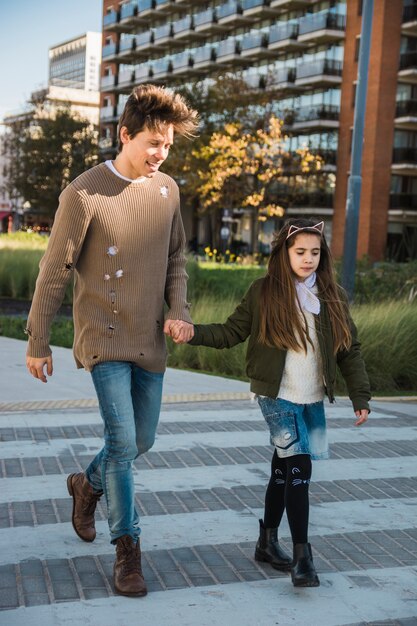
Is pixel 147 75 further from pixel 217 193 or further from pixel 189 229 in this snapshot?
pixel 217 193

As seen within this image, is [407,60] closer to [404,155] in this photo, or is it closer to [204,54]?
[404,155]

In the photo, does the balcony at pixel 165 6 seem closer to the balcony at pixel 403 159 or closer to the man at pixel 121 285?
the balcony at pixel 403 159

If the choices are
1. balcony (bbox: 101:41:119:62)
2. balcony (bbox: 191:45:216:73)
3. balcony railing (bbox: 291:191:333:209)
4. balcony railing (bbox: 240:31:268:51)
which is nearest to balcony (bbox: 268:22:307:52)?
balcony railing (bbox: 240:31:268:51)

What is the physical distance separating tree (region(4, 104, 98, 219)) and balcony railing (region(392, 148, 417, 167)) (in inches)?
945

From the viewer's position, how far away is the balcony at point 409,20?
5059 centimetres

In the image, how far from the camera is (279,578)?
4.09m

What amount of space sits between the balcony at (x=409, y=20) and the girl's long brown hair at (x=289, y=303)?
4984 centimetres

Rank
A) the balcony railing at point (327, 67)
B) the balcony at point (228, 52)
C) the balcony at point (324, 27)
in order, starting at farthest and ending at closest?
the balcony at point (228, 52) → the balcony railing at point (327, 67) → the balcony at point (324, 27)

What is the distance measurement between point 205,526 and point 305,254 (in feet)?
5.23

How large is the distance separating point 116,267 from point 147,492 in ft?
6.39

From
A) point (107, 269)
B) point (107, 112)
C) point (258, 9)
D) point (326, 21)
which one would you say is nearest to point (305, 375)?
point (107, 269)

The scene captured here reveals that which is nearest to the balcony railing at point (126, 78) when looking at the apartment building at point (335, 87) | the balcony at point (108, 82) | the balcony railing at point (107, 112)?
the balcony at point (108, 82)

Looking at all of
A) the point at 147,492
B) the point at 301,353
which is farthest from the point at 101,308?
the point at 147,492

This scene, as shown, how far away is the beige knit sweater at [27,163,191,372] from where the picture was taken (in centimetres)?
381
